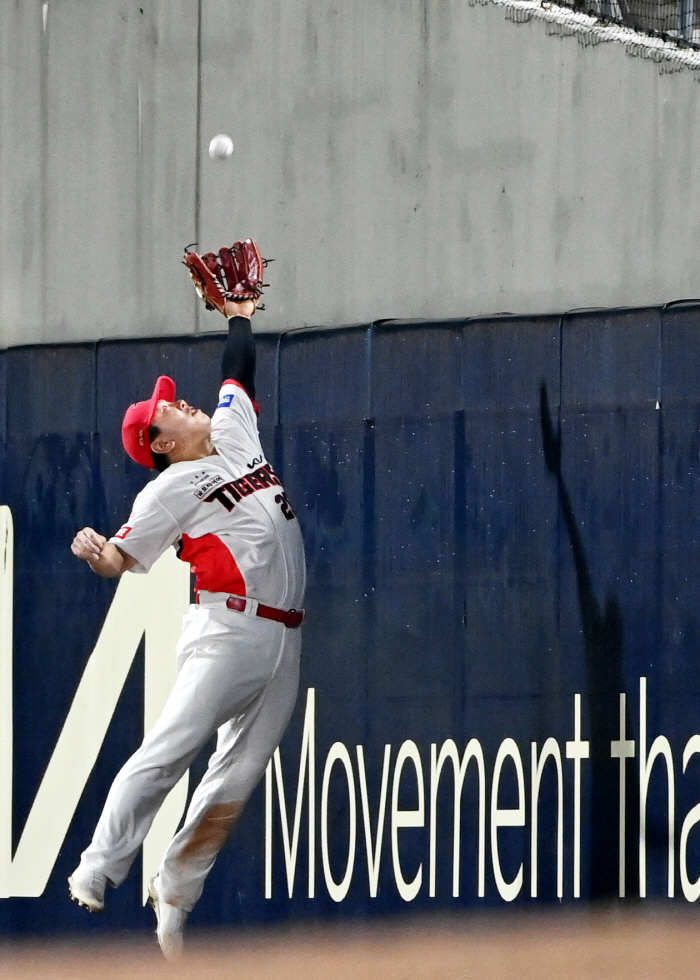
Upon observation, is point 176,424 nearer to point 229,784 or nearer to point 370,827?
point 229,784

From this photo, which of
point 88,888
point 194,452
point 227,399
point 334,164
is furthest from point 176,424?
point 334,164

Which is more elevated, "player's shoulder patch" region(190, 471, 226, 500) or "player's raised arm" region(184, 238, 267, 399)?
"player's raised arm" region(184, 238, 267, 399)

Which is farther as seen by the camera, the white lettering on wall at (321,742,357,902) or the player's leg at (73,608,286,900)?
the white lettering on wall at (321,742,357,902)

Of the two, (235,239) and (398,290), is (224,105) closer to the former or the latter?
(235,239)

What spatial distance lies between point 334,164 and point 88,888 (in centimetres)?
315

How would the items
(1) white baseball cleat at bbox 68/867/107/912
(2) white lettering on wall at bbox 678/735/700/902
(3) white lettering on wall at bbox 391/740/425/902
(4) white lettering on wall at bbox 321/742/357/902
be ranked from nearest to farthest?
(1) white baseball cleat at bbox 68/867/107/912, (2) white lettering on wall at bbox 678/735/700/902, (3) white lettering on wall at bbox 391/740/425/902, (4) white lettering on wall at bbox 321/742/357/902

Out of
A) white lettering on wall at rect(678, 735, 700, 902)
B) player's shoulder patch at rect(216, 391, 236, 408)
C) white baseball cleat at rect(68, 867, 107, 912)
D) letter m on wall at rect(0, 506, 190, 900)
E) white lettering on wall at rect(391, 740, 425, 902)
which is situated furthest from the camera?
letter m on wall at rect(0, 506, 190, 900)

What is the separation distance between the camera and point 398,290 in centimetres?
750

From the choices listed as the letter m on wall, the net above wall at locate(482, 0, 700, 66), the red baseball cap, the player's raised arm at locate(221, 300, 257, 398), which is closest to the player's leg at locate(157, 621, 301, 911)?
the red baseball cap

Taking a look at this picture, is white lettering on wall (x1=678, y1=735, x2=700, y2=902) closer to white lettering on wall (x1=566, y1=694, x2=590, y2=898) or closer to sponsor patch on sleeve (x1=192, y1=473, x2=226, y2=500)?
white lettering on wall (x1=566, y1=694, x2=590, y2=898)

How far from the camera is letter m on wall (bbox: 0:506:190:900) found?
783 cm

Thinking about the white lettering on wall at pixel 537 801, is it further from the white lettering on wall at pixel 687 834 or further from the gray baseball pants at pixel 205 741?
the gray baseball pants at pixel 205 741

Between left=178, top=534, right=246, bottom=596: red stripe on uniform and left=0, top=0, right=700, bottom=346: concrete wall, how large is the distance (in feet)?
5.57

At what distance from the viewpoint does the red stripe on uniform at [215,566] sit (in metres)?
6.15
